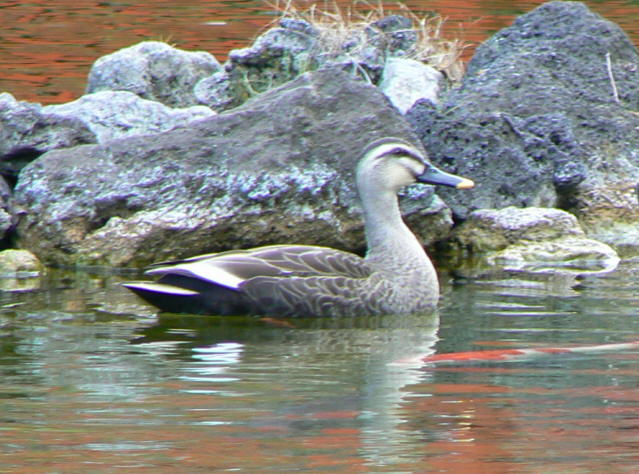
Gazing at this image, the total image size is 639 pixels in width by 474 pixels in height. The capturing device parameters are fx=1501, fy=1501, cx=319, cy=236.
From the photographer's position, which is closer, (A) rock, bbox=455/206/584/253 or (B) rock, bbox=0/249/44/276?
(B) rock, bbox=0/249/44/276

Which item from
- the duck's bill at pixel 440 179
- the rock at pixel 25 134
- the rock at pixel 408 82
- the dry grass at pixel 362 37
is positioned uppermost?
the dry grass at pixel 362 37

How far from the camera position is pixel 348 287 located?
811 centimetres

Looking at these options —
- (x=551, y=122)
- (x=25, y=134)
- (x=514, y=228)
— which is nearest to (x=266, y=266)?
(x=514, y=228)

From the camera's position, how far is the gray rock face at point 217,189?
9688 mm

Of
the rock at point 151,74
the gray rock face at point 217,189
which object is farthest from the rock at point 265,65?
the gray rock face at point 217,189

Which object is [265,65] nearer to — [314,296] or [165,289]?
[314,296]

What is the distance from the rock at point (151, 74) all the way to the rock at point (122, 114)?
1205 mm

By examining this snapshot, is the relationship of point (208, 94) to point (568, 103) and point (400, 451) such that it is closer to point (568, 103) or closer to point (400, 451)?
point (568, 103)

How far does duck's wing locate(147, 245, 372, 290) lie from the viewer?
7921 mm

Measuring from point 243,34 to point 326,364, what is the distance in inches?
455

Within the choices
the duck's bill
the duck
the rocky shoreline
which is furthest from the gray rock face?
the duck

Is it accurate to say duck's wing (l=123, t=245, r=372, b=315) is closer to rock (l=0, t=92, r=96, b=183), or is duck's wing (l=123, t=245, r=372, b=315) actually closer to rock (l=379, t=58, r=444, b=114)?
rock (l=0, t=92, r=96, b=183)

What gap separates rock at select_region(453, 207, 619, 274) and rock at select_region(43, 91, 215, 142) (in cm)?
245

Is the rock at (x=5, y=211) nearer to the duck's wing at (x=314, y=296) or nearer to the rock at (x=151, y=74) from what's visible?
the duck's wing at (x=314, y=296)
